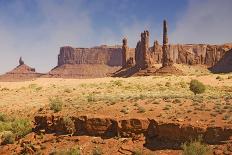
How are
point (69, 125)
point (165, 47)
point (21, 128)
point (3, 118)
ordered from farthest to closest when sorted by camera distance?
point (165, 47)
point (3, 118)
point (21, 128)
point (69, 125)

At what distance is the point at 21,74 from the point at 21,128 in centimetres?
14657

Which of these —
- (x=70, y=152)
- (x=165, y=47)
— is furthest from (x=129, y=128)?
(x=165, y=47)

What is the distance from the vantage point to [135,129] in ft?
80.5

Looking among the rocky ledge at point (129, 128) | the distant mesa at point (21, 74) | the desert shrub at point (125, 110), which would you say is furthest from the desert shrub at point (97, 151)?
the distant mesa at point (21, 74)

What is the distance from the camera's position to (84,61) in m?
200

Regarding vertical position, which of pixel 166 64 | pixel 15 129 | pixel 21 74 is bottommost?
pixel 15 129

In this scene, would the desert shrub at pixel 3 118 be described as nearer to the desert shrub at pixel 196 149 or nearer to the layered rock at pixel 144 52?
the desert shrub at pixel 196 149

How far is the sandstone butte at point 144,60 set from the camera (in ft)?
296

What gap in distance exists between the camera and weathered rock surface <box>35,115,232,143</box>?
21.8 meters

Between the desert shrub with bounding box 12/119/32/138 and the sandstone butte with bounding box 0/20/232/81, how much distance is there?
2106 inches

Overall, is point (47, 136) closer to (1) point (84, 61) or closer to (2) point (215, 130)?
(2) point (215, 130)

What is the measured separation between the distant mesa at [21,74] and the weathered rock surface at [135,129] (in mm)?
139030

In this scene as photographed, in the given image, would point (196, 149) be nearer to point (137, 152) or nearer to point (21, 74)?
point (137, 152)

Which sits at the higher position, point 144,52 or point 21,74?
point 144,52
